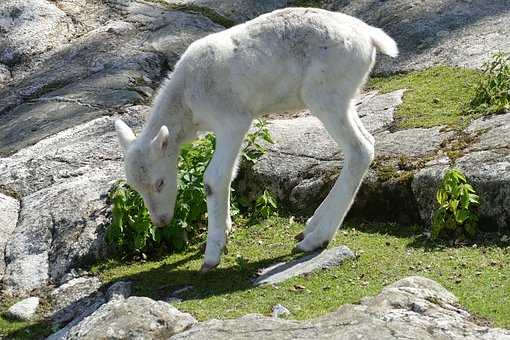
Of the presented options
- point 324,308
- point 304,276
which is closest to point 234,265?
point 304,276

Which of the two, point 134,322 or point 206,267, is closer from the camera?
point 134,322

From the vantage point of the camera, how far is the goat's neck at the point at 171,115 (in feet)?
30.5

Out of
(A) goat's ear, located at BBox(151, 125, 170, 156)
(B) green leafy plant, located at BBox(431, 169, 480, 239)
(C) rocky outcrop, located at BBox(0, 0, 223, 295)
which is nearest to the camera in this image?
(A) goat's ear, located at BBox(151, 125, 170, 156)

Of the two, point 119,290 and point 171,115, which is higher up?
point 171,115

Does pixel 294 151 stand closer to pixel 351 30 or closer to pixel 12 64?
pixel 351 30

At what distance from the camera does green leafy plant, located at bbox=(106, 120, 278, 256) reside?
10.1m

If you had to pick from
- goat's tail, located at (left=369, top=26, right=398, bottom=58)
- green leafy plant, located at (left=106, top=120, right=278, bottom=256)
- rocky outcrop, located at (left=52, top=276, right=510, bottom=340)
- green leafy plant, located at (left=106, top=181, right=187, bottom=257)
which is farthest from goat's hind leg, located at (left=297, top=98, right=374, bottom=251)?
rocky outcrop, located at (left=52, top=276, right=510, bottom=340)

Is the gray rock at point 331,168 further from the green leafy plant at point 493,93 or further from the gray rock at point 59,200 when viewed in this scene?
the gray rock at point 59,200

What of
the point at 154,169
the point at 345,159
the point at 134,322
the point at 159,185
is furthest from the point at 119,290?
the point at 345,159

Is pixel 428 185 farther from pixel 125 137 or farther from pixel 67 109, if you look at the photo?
pixel 67 109

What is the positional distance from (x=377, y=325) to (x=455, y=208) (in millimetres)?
3131

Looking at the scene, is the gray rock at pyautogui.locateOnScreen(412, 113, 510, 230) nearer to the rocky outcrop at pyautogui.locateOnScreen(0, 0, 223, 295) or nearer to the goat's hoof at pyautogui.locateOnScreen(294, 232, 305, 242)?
the goat's hoof at pyautogui.locateOnScreen(294, 232, 305, 242)

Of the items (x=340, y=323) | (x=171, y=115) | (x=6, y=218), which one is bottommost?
(x=6, y=218)

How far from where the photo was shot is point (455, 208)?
912 cm
